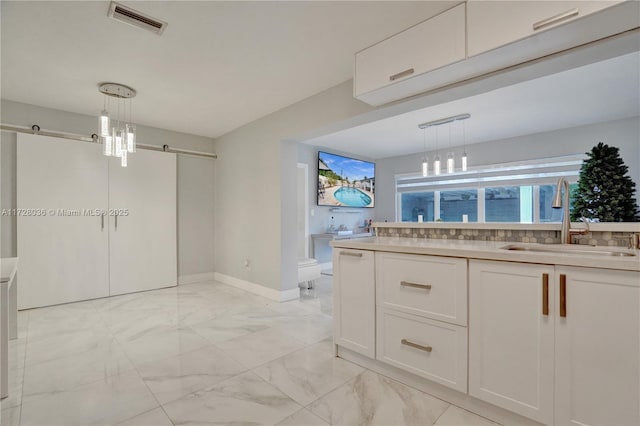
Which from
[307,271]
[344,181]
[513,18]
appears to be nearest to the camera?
[513,18]

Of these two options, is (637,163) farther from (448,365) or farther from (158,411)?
(158,411)

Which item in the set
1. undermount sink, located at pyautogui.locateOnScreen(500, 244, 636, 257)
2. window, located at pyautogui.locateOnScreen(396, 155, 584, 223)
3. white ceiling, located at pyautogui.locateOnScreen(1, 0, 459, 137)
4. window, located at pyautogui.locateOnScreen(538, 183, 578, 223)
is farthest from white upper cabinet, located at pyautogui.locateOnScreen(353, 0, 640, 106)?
window, located at pyautogui.locateOnScreen(538, 183, 578, 223)

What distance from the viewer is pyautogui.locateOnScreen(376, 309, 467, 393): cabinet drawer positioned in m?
1.60

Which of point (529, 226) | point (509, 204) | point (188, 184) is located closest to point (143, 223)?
point (188, 184)

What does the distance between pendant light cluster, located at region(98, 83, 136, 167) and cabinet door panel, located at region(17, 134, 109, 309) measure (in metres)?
0.74

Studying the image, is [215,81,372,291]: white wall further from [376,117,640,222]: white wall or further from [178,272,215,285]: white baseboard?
[376,117,640,222]: white wall

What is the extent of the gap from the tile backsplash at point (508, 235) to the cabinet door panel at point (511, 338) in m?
0.61

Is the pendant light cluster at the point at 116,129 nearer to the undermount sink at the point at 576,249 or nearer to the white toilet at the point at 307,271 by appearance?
the white toilet at the point at 307,271

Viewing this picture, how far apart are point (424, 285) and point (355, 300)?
1.77 ft

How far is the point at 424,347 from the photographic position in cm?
173

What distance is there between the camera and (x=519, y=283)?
1.41m

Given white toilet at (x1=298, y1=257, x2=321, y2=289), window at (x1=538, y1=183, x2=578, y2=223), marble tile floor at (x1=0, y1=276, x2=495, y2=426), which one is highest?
window at (x1=538, y1=183, x2=578, y2=223)

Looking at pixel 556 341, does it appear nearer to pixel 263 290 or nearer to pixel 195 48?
pixel 195 48

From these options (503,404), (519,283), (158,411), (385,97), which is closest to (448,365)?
(503,404)
